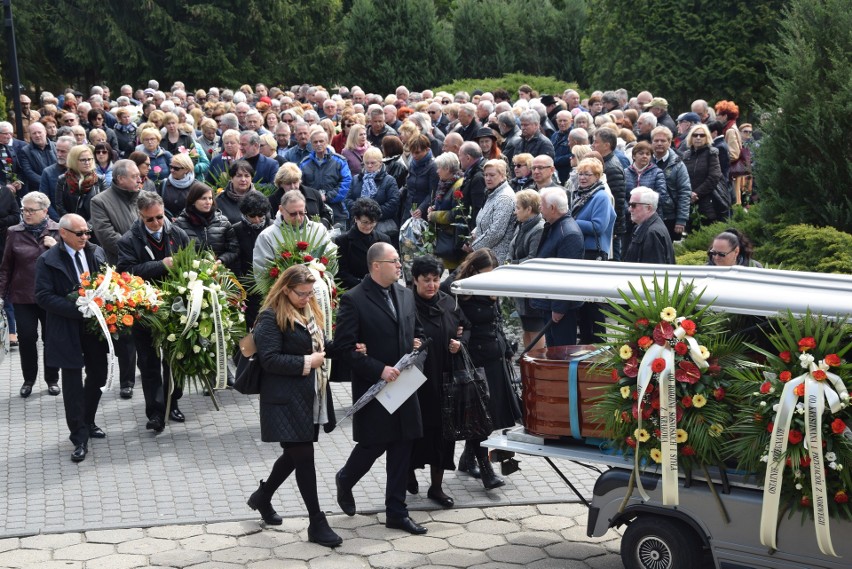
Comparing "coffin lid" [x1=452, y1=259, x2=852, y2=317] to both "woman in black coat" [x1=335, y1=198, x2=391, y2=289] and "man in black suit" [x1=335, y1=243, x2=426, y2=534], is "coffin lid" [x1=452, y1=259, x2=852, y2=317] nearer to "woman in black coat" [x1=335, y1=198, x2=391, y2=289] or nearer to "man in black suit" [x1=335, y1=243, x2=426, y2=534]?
"man in black suit" [x1=335, y1=243, x2=426, y2=534]

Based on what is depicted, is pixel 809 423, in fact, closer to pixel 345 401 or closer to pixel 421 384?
pixel 421 384

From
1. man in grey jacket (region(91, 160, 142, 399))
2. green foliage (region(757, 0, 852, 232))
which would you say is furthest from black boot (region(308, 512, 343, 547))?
green foliage (region(757, 0, 852, 232))

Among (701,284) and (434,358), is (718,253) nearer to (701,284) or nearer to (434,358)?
(701,284)

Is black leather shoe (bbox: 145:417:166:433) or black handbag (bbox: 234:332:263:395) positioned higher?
black handbag (bbox: 234:332:263:395)

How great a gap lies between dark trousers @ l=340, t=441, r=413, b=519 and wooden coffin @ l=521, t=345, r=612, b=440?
1040mm

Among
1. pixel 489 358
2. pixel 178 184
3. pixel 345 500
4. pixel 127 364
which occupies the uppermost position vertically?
pixel 178 184

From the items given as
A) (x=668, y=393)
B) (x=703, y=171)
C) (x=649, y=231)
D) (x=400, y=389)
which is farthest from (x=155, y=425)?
(x=703, y=171)

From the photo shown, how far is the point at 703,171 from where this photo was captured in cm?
1471

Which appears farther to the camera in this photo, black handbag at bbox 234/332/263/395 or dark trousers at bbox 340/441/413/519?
dark trousers at bbox 340/441/413/519

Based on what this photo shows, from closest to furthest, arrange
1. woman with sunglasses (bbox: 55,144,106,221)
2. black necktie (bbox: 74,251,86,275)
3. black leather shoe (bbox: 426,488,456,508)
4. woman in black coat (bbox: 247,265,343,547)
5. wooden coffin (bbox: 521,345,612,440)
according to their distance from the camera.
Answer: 1. wooden coffin (bbox: 521,345,612,440)
2. woman in black coat (bbox: 247,265,343,547)
3. black leather shoe (bbox: 426,488,456,508)
4. black necktie (bbox: 74,251,86,275)
5. woman with sunglasses (bbox: 55,144,106,221)

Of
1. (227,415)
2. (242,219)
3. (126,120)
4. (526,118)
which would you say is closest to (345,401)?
(227,415)

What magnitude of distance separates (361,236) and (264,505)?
3474 mm

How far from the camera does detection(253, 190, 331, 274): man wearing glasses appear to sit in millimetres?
10375

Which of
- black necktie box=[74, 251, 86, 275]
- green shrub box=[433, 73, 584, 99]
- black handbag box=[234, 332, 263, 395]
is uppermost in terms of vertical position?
green shrub box=[433, 73, 584, 99]
